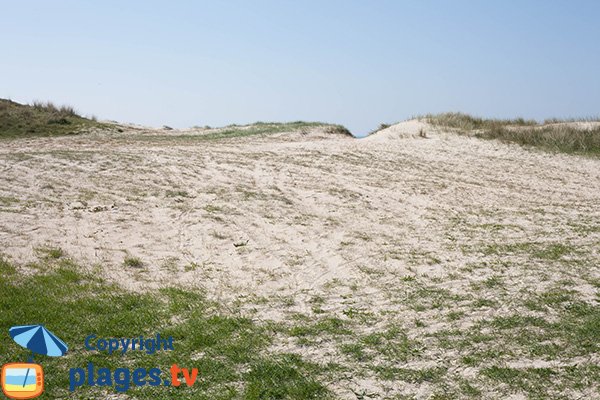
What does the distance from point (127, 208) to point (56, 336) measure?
17.0ft

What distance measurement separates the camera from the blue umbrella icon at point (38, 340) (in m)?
5.54

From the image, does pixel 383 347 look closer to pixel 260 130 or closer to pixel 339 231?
pixel 339 231

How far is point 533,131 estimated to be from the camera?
19047 millimetres

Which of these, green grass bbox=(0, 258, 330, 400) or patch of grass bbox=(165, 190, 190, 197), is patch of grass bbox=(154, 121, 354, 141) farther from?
green grass bbox=(0, 258, 330, 400)

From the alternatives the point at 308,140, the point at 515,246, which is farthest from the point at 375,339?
the point at 308,140

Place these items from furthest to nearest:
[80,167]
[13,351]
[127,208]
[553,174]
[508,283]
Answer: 1. [553,174]
2. [80,167]
3. [127,208]
4. [508,283]
5. [13,351]

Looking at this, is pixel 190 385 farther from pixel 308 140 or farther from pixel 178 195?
pixel 308 140

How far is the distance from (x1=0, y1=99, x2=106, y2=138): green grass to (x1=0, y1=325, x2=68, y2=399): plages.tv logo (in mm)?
15710

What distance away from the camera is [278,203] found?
11.5 m

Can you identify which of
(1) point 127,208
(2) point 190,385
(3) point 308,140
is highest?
(3) point 308,140

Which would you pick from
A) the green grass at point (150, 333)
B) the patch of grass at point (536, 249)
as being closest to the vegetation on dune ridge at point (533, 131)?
the patch of grass at point (536, 249)

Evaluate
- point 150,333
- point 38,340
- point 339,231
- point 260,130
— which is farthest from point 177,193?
point 260,130

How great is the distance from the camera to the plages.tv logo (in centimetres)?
486

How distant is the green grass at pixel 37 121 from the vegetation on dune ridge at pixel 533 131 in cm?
1518
